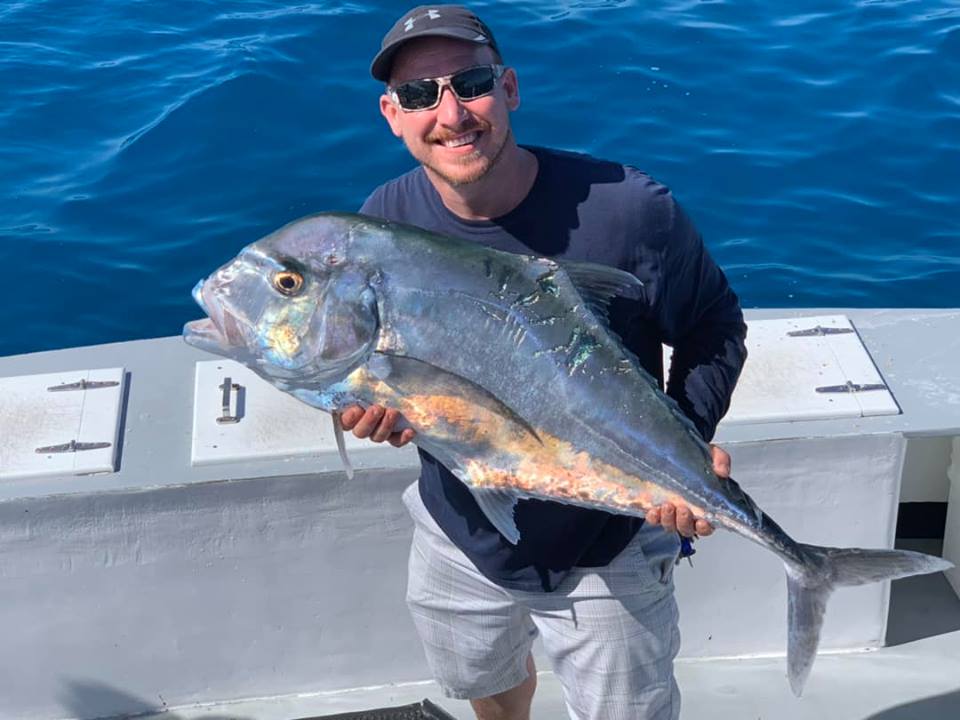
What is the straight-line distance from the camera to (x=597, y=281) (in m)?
2.33

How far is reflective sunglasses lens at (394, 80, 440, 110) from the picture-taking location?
2.49 m

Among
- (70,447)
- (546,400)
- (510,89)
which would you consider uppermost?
(510,89)

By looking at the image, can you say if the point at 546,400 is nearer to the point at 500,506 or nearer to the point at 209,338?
the point at 500,506

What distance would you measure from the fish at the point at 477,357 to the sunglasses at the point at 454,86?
1.13ft

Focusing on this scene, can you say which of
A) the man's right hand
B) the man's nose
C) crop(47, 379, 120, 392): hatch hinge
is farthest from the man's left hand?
crop(47, 379, 120, 392): hatch hinge

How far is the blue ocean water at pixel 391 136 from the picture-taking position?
21.3ft

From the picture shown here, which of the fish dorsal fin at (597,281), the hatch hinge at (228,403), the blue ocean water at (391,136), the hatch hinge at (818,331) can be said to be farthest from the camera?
the blue ocean water at (391,136)

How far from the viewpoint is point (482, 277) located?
90.1 inches

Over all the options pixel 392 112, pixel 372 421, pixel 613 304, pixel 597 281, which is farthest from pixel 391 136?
pixel 372 421

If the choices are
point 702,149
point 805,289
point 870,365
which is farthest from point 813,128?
point 870,365

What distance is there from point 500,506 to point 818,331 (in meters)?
1.71

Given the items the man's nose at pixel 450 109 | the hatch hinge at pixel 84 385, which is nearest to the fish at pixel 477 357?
the man's nose at pixel 450 109

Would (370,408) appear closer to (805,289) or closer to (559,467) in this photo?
(559,467)

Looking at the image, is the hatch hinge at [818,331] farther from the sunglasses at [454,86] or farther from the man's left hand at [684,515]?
the sunglasses at [454,86]
